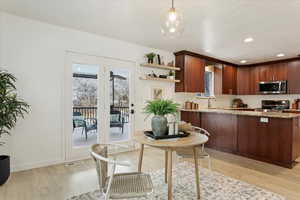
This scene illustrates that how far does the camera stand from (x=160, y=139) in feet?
6.29

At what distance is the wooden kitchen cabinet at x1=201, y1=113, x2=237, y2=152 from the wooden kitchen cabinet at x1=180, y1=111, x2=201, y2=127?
10cm

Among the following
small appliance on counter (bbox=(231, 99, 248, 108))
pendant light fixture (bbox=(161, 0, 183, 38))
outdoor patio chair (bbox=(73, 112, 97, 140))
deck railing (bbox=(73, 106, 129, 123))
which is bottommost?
outdoor patio chair (bbox=(73, 112, 97, 140))

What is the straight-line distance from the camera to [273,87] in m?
5.73

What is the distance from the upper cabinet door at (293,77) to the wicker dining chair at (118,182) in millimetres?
5780

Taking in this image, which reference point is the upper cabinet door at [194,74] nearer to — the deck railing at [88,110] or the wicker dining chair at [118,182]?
the deck railing at [88,110]

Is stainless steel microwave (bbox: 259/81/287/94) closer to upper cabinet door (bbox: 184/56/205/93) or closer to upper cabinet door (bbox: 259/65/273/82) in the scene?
upper cabinet door (bbox: 259/65/273/82)

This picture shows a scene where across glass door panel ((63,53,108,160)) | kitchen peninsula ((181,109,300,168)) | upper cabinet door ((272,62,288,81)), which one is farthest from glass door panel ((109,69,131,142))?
upper cabinet door ((272,62,288,81))

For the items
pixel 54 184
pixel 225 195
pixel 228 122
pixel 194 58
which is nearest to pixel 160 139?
pixel 225 195

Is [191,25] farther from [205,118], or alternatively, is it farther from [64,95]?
[64,95]

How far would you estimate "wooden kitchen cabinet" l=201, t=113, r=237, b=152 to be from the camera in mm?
3971

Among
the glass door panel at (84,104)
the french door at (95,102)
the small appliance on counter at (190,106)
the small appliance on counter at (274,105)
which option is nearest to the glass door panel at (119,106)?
the french door at (95,102)

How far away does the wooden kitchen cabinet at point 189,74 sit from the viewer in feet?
15.8

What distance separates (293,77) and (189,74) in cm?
327

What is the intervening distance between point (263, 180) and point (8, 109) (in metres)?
3.75
